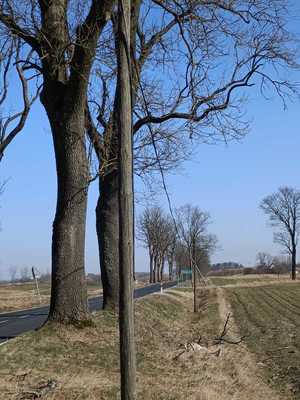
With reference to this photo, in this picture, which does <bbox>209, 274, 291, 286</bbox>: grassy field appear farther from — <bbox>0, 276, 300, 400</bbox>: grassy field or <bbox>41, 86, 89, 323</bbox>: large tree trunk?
<bbox>41, 86, 89, 323</bbox>: large tree trunk

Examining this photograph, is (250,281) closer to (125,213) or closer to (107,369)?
(107,369)

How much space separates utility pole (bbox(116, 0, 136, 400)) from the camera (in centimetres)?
635

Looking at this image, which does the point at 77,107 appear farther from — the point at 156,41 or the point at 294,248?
the point at 294,248

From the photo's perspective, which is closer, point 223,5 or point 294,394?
point 294,394

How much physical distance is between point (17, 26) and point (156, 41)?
5.23m

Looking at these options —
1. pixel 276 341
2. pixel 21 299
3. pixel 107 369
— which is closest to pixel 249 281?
pixel 21 299

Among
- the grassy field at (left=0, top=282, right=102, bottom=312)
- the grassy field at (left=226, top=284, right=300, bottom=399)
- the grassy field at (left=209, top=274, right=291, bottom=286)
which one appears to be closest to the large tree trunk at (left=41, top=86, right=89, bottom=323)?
the grassy field at (left=226, top=284, right=300, bottom=399)

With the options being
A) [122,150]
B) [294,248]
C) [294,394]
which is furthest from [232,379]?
[294,248]

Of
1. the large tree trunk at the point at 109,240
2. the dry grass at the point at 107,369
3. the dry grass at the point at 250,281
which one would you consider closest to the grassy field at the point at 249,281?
the dry grass at the point at 250,281

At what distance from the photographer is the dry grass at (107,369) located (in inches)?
350

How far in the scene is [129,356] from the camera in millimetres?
6348

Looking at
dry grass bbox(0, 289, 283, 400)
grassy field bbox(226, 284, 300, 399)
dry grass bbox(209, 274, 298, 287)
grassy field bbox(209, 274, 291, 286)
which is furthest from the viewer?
grassy field bbox(209, 274, 291, 286)

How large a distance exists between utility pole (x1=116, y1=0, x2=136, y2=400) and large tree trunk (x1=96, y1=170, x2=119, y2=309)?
11237mm

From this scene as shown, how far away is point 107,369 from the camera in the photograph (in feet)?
34.7
